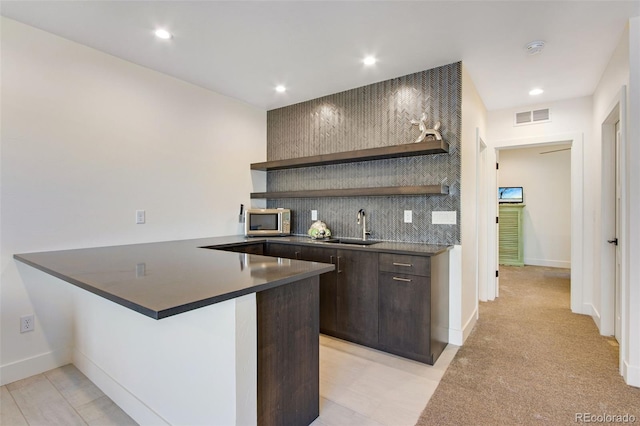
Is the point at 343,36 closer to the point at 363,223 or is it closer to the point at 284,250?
the point at 363,223

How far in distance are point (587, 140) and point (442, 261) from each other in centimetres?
248

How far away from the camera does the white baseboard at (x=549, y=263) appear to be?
6.35 m

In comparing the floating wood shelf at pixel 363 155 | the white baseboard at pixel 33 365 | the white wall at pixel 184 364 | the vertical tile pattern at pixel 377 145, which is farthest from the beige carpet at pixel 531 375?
the white baseboard at pixel 33 365

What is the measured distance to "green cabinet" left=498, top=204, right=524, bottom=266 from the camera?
6.66 m

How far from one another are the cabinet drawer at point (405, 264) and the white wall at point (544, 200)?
517 centimetres

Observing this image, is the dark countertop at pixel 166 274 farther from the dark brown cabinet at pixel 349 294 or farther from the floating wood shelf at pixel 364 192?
the floating wood shelf at pixel 364 192

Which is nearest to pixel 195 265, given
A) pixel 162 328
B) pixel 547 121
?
pixel 162 328

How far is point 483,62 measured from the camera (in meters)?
2.84

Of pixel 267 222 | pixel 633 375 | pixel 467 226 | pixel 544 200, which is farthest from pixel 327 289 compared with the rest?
pixel 544 200

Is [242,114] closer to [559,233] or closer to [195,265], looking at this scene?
[195,265]

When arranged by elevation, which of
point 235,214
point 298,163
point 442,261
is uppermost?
point 298,163

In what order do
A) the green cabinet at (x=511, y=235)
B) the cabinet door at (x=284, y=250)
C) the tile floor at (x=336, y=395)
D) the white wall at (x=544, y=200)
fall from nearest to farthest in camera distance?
1. the tile floor at (x=336, y=395)
2. the cabinet door at (x=284, y=250)
3. the white wall at (x=544, y=200)
4. the green cabinet at (x=511, y=235)

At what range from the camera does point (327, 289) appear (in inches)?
117

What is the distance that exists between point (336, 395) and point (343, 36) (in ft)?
8.32
